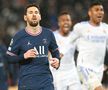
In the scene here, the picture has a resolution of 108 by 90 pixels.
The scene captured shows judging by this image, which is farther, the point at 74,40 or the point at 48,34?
the point at 74,40

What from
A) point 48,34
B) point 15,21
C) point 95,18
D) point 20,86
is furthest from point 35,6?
point 15,21

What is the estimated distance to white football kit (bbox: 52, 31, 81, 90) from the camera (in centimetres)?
1183

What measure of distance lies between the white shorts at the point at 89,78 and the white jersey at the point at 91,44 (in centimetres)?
8

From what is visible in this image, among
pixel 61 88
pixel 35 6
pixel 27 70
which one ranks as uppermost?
pixel 35 6

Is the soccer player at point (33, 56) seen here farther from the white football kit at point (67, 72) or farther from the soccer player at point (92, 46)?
the white football kit at point (67, 72)

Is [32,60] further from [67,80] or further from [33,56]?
[67,80]

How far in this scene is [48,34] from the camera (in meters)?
9.59

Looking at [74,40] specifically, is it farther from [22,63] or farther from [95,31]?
[22,63]

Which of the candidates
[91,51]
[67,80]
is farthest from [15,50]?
[67,80]

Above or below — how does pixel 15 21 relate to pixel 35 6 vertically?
below

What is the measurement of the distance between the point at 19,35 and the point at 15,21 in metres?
13.2

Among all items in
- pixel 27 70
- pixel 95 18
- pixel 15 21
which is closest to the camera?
pixel 27 70

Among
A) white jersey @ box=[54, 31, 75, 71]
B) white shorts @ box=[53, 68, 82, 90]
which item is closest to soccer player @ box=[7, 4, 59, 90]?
white shorts @ box=[53, 68, 82, 90]

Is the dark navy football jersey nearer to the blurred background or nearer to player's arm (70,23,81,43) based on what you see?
player's arm (70,23,81,43)
